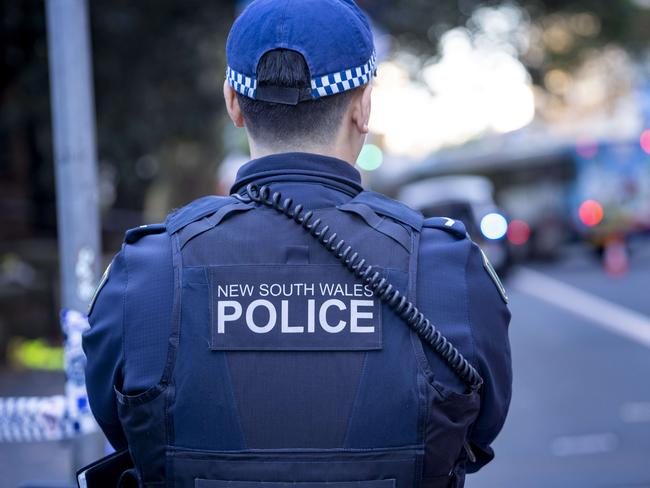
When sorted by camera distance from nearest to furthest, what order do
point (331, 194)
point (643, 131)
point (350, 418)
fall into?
1. point (350, 418)
2. point (331, 194)
3. point (643, 131)

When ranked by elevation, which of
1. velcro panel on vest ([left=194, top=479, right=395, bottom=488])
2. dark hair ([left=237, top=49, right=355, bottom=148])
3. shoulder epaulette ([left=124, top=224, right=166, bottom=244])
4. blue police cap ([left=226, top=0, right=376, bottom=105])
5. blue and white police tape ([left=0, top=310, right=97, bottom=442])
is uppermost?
blue police cap ([left=226, top=0, right=376, bottom=105])

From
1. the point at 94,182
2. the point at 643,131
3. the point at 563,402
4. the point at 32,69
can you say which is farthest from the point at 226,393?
the point at 643,131

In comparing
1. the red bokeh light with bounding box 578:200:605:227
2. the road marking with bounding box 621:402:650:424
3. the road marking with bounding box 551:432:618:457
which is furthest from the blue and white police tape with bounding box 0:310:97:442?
the red bokeh light with bounding box 578:200:605:227

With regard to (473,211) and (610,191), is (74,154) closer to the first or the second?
(473,211)

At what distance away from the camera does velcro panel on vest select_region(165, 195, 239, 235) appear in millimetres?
1816

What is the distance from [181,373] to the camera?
1.72m

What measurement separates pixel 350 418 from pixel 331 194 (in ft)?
1.49

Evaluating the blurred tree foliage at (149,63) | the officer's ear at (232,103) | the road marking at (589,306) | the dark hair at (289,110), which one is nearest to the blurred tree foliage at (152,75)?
the blurred tree foliage at (149,63)

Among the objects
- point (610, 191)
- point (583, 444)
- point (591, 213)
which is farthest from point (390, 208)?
point (610, 191)

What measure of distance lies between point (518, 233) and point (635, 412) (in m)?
16.2

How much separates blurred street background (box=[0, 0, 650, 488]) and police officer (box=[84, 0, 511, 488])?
80cm

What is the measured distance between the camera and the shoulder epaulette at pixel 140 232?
1.81 meters

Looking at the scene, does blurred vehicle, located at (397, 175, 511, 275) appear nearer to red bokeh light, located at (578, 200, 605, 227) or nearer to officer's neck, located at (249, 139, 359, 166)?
red bokeh light, located at (578, 200, 605, 227)

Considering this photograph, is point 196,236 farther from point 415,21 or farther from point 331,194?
point 415,21
